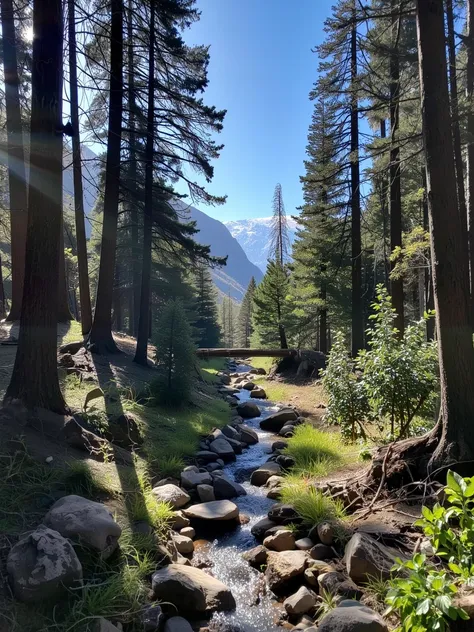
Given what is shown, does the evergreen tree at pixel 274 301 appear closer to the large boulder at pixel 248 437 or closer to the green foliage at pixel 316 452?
the large boulder at pixel 248 437

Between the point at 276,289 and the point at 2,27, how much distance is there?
57.7ft

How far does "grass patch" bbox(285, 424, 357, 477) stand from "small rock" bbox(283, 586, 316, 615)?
7.80 feet

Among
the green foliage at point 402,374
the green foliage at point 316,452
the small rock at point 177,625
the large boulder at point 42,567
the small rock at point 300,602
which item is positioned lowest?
the small rock at point 300,602

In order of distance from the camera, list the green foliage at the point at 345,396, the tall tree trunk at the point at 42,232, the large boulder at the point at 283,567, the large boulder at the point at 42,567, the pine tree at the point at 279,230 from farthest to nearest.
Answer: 1. the pine tree at the point at 279,230
2. the green foliage at the point at 345,396
3. the tall tree trunk at the point at 42,232
4. the large boulder at the point at 283,567
5. the large boulder at the point at 42,567

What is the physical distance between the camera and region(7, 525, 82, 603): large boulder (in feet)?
8.61

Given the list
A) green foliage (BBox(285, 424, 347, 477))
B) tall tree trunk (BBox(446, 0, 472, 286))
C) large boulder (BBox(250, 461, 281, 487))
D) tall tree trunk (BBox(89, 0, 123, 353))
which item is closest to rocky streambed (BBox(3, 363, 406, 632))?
large boulder (BBox(250, 461, 281, 487))

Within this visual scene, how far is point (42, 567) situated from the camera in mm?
2682

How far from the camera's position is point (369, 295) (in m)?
22.8

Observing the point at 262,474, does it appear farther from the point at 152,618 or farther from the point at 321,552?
the point at 152,618

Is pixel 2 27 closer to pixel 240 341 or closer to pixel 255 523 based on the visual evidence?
pixel 255 523

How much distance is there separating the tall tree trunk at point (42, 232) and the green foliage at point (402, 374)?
430cm

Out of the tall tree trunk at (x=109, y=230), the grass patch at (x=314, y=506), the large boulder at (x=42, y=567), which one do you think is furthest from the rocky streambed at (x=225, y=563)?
the tall tree trunk at (x=109, y=230)

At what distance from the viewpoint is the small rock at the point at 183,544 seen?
4.25m

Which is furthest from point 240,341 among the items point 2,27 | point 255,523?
point 255,523
